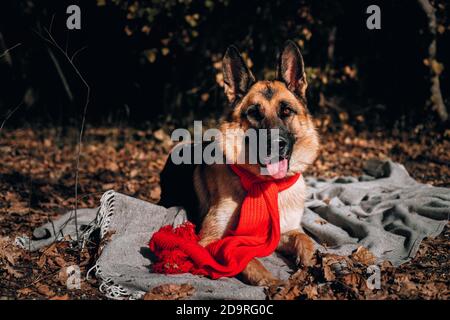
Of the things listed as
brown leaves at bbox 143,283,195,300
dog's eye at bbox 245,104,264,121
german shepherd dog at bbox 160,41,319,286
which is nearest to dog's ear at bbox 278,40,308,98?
german shepherd dog at bbox 160,41,319,286

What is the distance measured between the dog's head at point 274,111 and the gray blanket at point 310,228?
2.60 ft

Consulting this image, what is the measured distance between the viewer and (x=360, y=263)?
3582 mm

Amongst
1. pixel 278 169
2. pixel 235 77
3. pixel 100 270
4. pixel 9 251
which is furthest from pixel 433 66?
pixel 9 251

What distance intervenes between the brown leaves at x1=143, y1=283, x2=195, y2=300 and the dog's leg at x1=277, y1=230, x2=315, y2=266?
94cm

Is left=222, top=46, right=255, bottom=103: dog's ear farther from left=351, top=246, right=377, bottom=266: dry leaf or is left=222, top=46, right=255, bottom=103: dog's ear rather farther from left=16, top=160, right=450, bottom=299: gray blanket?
left=351, top=246, right=377, bottom=266: dry leaf

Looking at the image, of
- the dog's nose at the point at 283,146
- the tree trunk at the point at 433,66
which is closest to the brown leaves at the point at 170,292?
the dog's nose at the point at 283,146

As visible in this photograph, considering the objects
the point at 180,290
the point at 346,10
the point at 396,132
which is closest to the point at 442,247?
the point at 180,290

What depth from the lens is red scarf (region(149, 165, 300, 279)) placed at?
339cm

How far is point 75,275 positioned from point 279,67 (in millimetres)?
2386

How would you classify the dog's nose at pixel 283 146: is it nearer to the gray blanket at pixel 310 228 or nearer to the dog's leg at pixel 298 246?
the dog's leg at pixel 298 246

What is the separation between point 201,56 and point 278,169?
5517 millimetres

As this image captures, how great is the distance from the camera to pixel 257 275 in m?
3.28

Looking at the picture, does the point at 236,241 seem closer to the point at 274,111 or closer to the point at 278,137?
the point at 278,137
